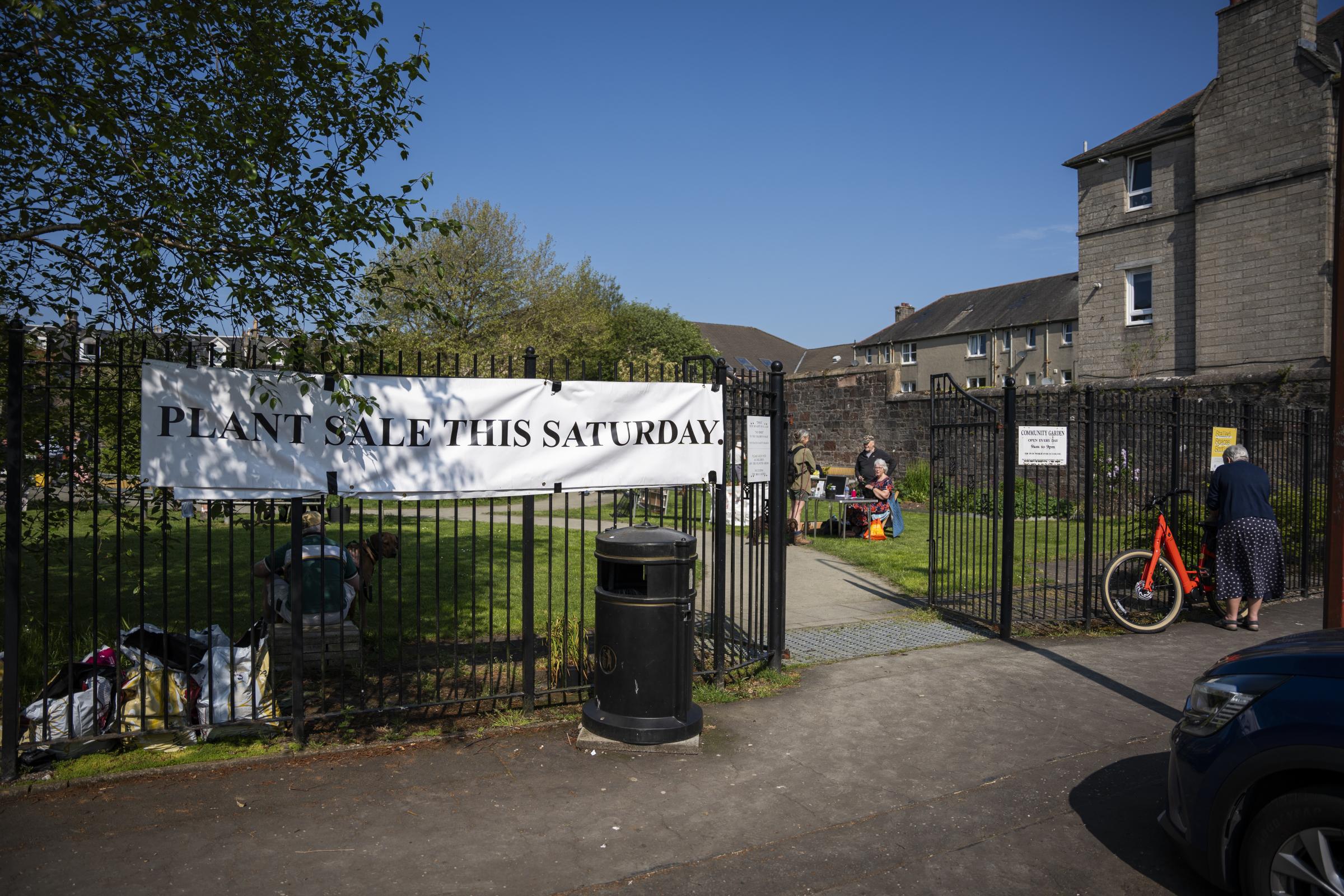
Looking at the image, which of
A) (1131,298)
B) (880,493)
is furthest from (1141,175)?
(880,493)

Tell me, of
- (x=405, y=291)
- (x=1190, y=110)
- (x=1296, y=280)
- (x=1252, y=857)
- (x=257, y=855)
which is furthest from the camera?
(x=1190, y=110)

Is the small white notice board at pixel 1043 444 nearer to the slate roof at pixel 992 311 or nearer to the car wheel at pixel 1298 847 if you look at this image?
the car wheel at pixel 1298 847

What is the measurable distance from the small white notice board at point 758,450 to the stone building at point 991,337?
36.8 metres

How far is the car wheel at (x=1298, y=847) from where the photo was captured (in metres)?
3.05

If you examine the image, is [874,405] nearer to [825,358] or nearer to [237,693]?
[237,693]

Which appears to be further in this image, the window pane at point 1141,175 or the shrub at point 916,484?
the window pane at point 1141,175

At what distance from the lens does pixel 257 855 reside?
→ 12.8ft

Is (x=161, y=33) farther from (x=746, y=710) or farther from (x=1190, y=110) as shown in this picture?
(x=1190, y=110)

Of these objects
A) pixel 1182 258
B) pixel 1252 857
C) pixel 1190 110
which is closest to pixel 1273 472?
pixel 1252 857

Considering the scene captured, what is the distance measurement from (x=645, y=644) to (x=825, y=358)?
7045 cm

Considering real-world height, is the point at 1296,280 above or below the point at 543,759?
above

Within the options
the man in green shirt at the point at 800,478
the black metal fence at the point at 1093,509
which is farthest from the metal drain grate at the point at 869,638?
the man in green shirt at the point at 800,478

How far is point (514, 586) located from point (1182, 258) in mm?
25204

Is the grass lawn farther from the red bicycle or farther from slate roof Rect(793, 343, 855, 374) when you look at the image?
slate roof Rect(793, 343, 855, 374)
